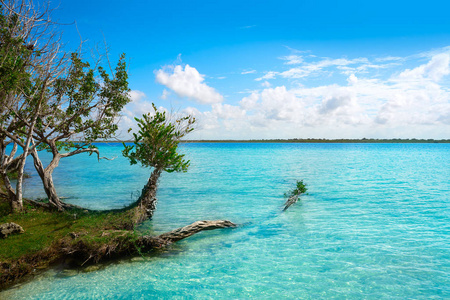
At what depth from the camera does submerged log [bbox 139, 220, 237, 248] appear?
38.2 ft

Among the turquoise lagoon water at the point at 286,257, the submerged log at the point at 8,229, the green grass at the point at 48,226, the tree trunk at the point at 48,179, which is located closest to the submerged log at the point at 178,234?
the turquoise lagoon water at the point at 286,257

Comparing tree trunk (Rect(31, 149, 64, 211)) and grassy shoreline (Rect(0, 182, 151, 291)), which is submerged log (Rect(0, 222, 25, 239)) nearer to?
grassy shoreline (Rect(0, 182, 151, 291))

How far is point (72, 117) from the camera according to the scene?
48.8ft

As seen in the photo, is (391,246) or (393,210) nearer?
(391,246)

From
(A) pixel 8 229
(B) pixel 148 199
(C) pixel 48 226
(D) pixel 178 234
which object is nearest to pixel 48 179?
(C) pixel 48 226

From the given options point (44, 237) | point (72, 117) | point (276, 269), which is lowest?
point (276, 269)

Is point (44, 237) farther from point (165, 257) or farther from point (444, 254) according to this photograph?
point (444, 254)

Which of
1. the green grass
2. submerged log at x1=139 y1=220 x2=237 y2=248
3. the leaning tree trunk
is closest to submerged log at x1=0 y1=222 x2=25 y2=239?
the green grass

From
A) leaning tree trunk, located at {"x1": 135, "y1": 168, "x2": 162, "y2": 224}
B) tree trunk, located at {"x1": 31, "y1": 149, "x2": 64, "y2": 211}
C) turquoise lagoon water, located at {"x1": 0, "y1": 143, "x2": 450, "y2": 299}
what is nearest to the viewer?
turquoise lagoon water, located at {"x1": 0, "y1": 143, "x2": 450, "y2": 299}

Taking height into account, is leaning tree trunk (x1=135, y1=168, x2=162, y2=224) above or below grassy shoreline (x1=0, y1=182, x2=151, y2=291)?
above

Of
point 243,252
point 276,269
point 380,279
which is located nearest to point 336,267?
point 380,279

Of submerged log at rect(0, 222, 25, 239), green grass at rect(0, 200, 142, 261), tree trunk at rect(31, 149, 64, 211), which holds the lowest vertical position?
green grass at rect(0, 200, 142, 261)

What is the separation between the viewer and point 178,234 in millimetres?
12727

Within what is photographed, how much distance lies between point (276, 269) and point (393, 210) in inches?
515
